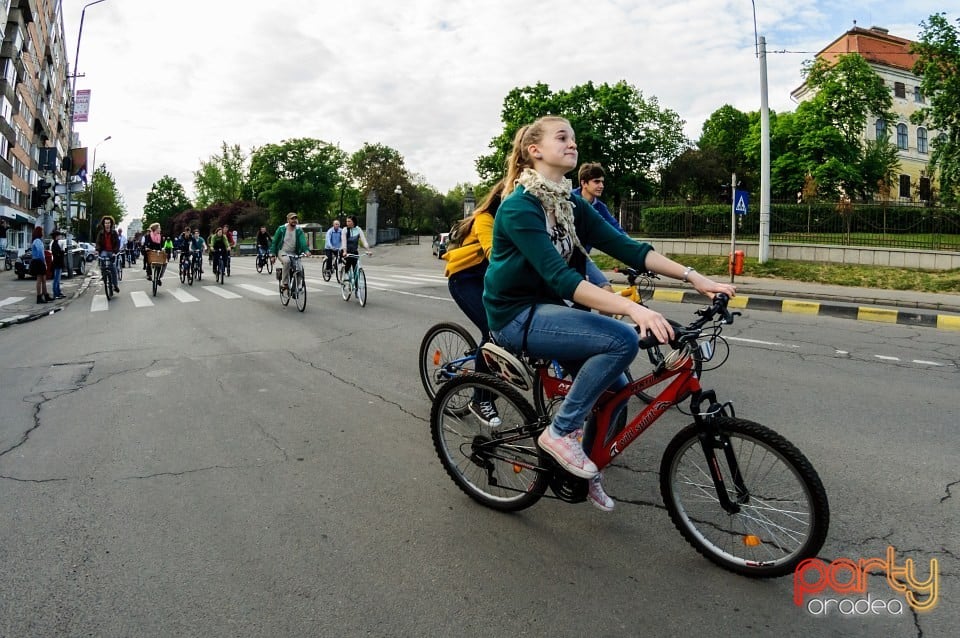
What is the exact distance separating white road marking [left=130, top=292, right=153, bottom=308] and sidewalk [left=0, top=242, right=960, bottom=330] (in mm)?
1374

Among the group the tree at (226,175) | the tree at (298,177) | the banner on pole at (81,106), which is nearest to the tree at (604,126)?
the banner on pole at (81,106)

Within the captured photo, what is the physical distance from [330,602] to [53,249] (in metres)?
16.7

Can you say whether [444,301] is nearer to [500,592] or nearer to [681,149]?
[500,592]

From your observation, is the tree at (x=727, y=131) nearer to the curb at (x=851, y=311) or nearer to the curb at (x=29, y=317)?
the curb at (x=851, y=311)

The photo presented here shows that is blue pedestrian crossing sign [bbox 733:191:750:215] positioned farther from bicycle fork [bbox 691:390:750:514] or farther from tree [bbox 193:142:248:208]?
tree [bbox 193:142:248:208]

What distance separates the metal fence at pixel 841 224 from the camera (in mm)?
19062

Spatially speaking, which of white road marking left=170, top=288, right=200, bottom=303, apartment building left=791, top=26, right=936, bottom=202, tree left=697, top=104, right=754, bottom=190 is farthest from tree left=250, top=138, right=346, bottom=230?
white road marking left=170, top=288, right=200, bottom=303

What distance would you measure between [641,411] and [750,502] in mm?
579

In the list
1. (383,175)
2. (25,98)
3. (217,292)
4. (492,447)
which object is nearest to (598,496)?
(492,447)

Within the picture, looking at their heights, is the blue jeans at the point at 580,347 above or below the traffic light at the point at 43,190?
below

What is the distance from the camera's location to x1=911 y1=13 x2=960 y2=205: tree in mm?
25859

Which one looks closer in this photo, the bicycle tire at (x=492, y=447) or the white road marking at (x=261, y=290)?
the bicycle tire at (x=492, y=447)

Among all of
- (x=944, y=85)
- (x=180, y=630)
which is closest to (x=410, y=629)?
(x=180, y=630)

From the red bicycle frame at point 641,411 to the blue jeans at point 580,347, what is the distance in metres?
0.10
